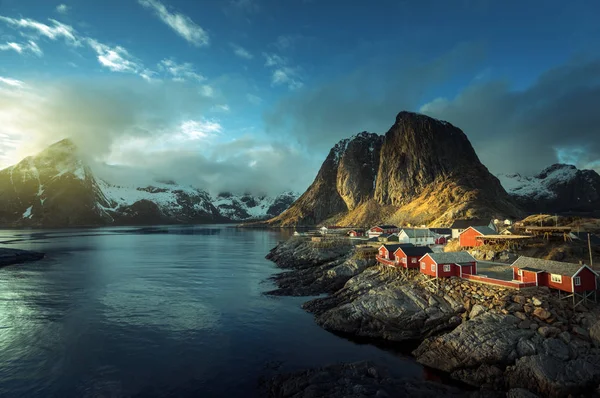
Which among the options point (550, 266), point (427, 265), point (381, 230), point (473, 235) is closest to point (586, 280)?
point (550, 266)

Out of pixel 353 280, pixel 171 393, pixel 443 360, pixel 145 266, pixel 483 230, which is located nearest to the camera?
pixel 171 393

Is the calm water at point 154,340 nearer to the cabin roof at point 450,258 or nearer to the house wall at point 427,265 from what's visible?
the house wall at point 427,265

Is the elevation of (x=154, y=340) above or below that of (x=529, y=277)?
below

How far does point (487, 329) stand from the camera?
29.9 m

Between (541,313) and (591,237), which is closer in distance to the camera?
(541,313)

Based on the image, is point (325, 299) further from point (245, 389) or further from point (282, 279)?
point (245, 389)

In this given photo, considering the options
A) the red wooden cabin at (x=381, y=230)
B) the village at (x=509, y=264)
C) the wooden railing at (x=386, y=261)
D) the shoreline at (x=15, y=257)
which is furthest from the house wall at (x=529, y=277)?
the shoreline at (x=15, y=257)

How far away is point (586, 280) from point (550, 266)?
3.22 m

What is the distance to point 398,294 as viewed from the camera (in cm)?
4000

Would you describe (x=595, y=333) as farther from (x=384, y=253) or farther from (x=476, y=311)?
(x=384, y=253)

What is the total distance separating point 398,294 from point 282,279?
104ft

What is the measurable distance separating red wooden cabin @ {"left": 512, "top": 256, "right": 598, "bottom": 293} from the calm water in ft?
61.0

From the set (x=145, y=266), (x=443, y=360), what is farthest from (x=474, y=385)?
(x=145, y=266)

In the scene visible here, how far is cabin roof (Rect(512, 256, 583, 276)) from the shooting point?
33.3 meters
